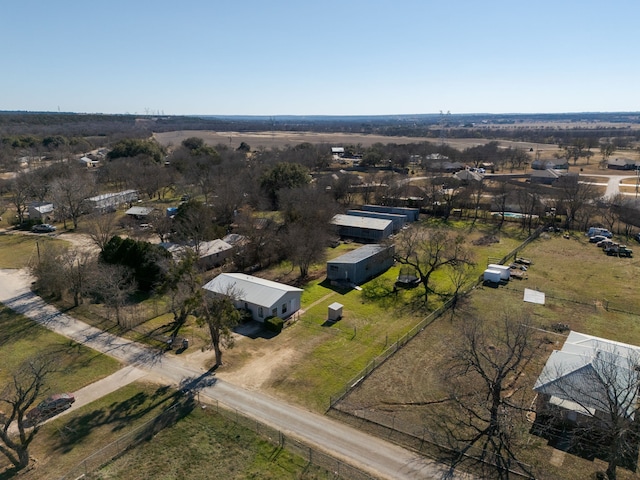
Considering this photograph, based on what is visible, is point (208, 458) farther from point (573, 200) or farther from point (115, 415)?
point (573, 200)

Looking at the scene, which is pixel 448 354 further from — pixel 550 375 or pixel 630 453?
pixel 630 453

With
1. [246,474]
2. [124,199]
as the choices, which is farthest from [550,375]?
[124,199]

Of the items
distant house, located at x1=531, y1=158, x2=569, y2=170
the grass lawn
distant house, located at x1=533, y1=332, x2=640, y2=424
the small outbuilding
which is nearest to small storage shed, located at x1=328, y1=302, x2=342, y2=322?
the small outbuilding

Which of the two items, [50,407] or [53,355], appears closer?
[50,407]

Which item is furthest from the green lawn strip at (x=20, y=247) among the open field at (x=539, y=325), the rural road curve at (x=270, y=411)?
the open field at (x=539, y=325)

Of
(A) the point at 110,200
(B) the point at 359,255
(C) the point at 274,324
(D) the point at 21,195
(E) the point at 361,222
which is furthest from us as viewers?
(A) the point at 110,200

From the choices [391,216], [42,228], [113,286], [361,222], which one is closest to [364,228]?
[361,222]
